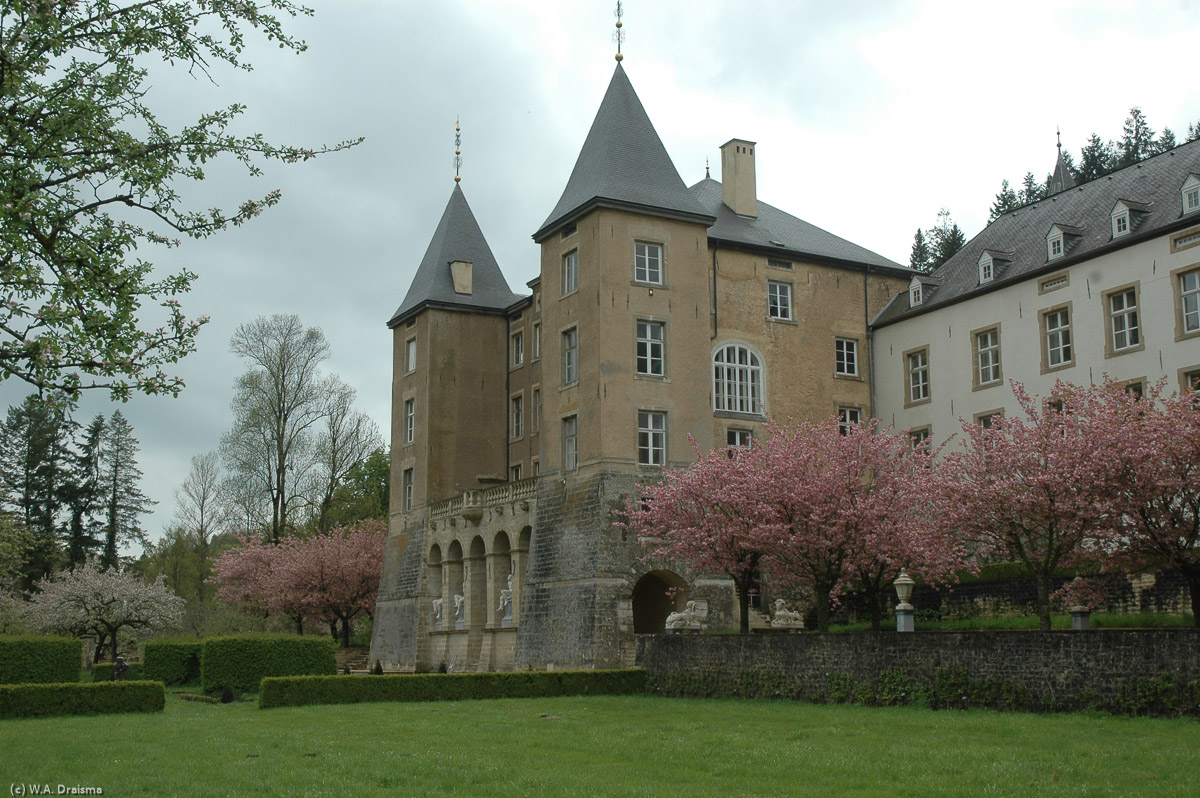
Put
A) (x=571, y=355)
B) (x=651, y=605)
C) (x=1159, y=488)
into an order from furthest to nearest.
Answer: (x=651, y=605)
(x=571, y=355)
(x=1159, y=488)

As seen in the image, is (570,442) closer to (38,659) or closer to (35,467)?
(38,659)

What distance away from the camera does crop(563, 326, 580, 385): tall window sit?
122 ft

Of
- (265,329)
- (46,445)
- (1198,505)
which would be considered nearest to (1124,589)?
(1198,505)

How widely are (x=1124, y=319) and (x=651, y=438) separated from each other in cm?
1374

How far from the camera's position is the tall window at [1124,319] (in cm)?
3203

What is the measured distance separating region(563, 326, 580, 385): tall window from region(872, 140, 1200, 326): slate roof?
1140 centimetres

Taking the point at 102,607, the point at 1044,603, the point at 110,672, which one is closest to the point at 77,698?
the point at 110,672

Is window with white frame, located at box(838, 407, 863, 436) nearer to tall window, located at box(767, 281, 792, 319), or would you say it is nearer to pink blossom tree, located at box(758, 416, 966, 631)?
tall window, located at box(767, 281, 792, 319)

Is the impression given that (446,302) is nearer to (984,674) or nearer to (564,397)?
(564,397)

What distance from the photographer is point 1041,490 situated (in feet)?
72.7

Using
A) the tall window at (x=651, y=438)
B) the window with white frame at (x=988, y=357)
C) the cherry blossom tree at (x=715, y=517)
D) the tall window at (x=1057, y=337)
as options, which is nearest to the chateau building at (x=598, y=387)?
the tall window at (x=651, y=438)

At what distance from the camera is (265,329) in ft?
185

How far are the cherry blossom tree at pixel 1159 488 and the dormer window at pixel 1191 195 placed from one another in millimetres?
10518

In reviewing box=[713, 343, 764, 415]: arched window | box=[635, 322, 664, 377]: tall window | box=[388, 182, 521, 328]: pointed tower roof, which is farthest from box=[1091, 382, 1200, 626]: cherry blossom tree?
box=[388, 182, 521, 328]: pointed tower roof
